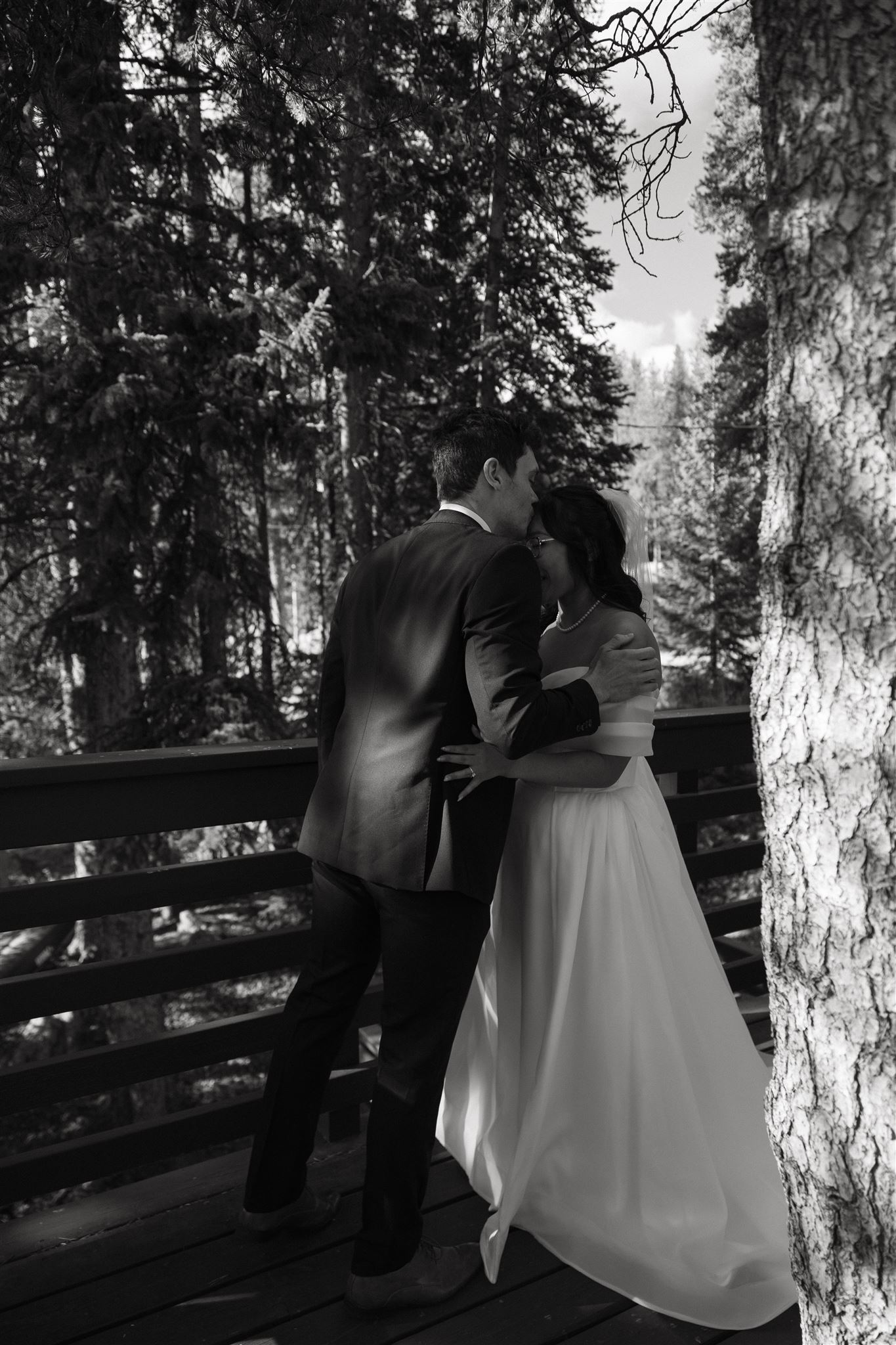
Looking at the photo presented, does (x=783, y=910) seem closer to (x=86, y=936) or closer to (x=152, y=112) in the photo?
(x=152, y=112)

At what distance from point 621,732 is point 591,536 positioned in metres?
0.51

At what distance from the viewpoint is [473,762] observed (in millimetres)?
2100

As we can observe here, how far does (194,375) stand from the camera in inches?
275

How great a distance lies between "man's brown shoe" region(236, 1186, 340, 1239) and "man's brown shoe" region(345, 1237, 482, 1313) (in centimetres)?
23

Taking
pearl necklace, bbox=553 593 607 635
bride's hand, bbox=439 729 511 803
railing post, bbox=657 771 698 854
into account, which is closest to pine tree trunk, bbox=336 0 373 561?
railing post, bbox=657 771 698 854

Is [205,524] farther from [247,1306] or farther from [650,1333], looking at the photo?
[650,1333]

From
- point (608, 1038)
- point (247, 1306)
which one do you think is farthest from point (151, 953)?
point (608, 1038)

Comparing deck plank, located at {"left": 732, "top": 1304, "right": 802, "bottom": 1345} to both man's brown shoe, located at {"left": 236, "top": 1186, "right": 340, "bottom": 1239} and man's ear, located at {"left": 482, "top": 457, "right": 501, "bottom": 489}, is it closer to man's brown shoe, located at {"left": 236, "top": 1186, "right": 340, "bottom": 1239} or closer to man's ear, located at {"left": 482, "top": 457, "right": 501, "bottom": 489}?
man's brown shoe, located at {"left": 236, "top": 1186, "right": 340, "bottom": 1239}

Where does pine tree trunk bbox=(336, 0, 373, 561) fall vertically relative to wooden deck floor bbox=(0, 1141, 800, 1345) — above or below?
above

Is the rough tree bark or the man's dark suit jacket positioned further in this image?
the rough tree bark

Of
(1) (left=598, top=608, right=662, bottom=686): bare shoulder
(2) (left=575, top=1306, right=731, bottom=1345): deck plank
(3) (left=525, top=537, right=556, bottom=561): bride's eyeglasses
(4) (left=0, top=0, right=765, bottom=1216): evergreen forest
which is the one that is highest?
(4) (left=0, top=0, right=765, bottom=1216): evergreen forest

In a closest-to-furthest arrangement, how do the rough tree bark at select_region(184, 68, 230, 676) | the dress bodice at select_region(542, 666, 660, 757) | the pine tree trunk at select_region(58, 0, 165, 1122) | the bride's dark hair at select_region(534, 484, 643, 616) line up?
the dress bodice at select_region(542, 666, 660, 757), the bride's dark hair at select_region(534, 484, 643, 616), the pine tree trunk at select_region(58, 0, 165, 1122), the rough tree bark at select_region(184, 68, 230, 676)

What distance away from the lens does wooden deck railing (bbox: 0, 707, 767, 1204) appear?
2342 millimetres

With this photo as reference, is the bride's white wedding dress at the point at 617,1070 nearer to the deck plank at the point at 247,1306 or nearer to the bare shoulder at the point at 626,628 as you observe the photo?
the bare shoulder at the point at 626,628
